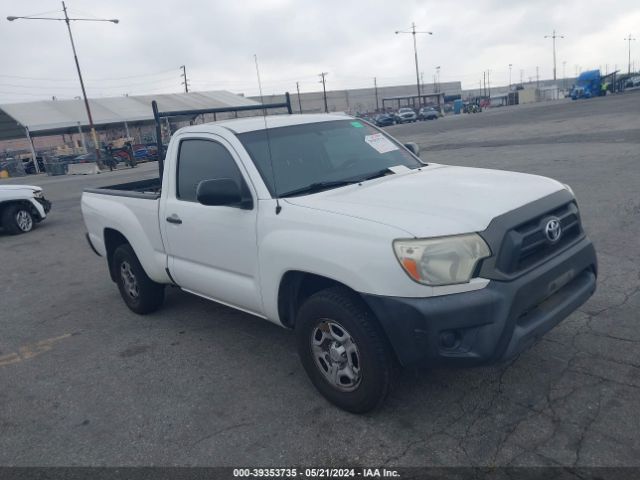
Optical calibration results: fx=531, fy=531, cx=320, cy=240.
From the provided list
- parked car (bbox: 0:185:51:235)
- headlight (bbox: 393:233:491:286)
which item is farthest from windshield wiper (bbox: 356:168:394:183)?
parked car (bbox: 0:185:51:235)

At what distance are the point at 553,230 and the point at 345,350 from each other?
1.44 metres

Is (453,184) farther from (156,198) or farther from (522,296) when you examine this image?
(156,198)

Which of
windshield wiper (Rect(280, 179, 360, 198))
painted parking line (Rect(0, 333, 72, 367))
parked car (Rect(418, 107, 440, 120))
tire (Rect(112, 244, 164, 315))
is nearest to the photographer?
windshield wiper (Rect(280, 179, 360, 198))

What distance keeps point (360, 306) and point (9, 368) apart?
11.2 feet

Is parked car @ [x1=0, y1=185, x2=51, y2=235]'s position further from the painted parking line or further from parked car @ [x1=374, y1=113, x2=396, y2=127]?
Result: parked car @ [x1=374, y1=113, x2=396, y2=127]

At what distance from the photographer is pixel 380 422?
3.25 metres

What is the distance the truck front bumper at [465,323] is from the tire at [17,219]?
1128cm

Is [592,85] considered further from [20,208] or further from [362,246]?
[362,246]

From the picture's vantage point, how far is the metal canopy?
37344 millimetres

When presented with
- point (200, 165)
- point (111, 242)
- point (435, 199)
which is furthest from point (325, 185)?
point (111, 242)

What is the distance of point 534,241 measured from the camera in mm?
3066

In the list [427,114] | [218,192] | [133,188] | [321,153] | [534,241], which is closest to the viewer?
[534,241]

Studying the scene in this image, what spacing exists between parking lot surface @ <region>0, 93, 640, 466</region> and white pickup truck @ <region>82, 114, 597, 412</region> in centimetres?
33

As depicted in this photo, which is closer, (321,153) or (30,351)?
(321,153)
